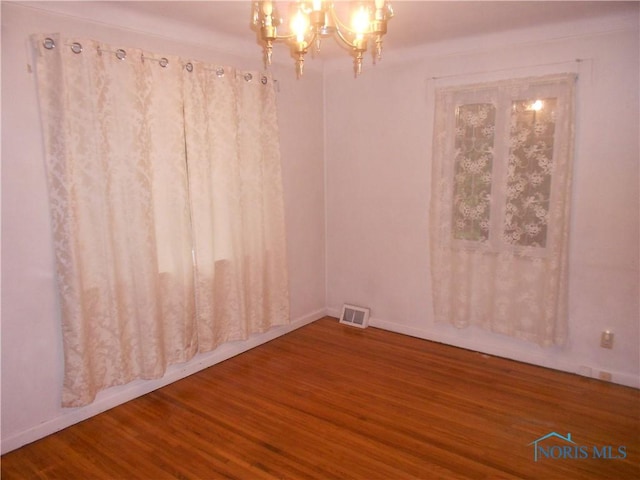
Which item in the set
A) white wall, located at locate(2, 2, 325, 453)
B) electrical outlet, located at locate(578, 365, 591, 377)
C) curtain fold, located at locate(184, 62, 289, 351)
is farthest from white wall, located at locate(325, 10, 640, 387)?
white wall, located at locate(2, 2, 325, 453)

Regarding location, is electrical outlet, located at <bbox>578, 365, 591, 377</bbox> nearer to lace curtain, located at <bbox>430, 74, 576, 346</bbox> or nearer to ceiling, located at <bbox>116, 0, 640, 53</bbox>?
lace curtain, located at <bbox>430, 74, 576, 346</bbox>

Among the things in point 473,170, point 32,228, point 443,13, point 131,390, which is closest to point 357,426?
point 131,390

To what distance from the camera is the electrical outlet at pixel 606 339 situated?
3.18 metres

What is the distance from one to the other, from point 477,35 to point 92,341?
11.7 ft

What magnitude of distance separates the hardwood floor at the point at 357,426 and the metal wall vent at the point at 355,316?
726 mm

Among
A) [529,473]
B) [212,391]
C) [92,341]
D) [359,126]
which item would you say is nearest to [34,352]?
[92,341]

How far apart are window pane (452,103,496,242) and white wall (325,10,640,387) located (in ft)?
1.00

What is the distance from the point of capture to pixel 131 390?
3.05m

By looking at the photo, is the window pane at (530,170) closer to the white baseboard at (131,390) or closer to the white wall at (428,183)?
the white wall at (428,183)

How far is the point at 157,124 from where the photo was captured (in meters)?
2.95

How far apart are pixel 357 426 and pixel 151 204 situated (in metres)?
1.96

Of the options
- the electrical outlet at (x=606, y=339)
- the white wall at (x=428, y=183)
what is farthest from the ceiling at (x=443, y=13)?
the electrical outlet at (x=606, y=339)

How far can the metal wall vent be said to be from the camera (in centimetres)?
441

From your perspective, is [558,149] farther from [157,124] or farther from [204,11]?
[157,124]
